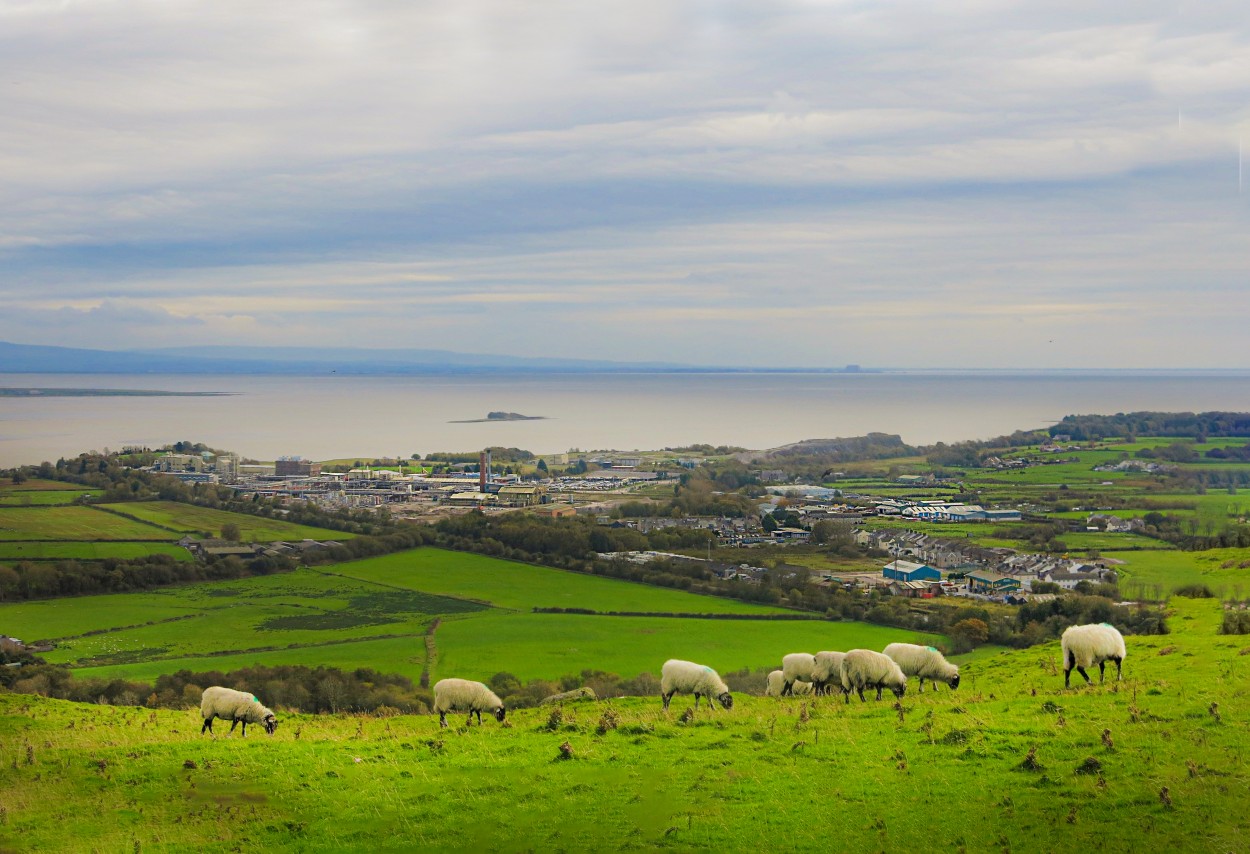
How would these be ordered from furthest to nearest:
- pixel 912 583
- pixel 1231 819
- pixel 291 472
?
1. pixel 291 472
2. pixel 912 583
3. pixel 1231 819

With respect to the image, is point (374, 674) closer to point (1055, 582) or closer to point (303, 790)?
point (303, 790)

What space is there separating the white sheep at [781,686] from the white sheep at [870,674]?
1275mm

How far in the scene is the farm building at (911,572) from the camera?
40.7 metres

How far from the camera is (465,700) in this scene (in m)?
14.8

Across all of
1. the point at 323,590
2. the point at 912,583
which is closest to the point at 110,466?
the point at 323,590

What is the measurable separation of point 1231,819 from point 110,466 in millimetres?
77421

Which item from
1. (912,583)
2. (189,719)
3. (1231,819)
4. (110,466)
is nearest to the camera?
(1231,819)

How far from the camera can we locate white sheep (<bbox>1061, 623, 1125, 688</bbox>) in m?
13.9

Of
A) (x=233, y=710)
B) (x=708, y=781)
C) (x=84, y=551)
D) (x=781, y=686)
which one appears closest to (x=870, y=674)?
(x=781, y=686)

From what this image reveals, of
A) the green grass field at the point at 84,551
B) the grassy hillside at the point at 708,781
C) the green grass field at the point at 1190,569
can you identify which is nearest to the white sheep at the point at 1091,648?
the grassy hillside at the point at 708,781

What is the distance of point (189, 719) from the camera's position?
16.6m

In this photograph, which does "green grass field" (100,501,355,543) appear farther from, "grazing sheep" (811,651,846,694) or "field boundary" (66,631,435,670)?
"grazing sheep" (811,651,846,694)

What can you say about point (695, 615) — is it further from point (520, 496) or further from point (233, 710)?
point (520, 496)

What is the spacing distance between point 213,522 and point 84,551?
35.2 feet
